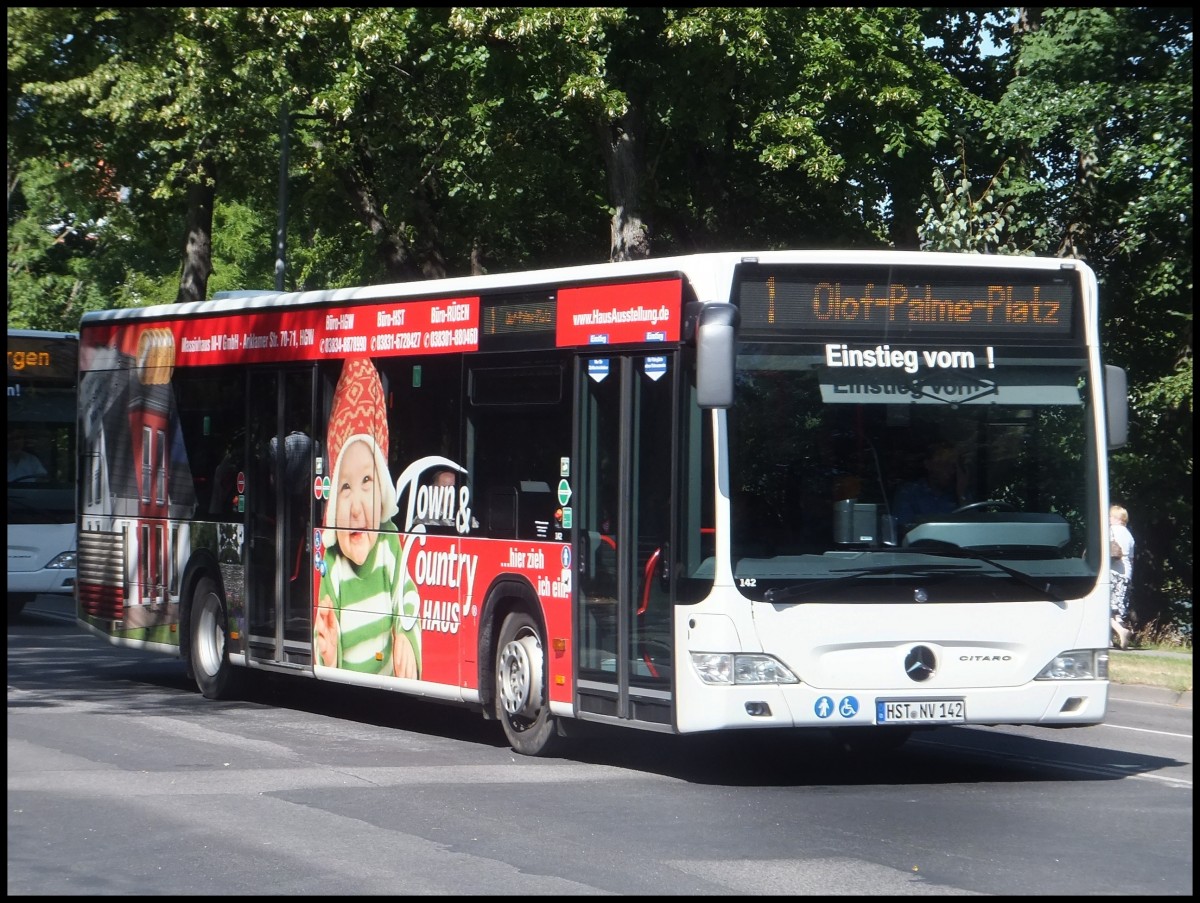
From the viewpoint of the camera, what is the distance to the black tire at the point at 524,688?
38.7ft

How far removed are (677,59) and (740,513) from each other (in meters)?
15.3

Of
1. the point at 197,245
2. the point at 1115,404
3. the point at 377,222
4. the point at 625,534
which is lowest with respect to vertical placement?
the point at 625,534

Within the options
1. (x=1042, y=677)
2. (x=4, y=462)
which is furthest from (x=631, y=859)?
(x=4, y=462)

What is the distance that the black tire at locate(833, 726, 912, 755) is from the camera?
12297 mm

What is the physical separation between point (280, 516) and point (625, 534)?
452 centimetres

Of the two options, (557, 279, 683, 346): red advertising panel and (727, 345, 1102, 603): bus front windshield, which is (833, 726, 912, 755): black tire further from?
(557, 279, 683, 346): red advertising panel

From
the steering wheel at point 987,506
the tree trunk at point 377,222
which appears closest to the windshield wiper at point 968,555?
the steering wheel at point 987,506

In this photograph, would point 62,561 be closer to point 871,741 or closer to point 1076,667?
point 871,741

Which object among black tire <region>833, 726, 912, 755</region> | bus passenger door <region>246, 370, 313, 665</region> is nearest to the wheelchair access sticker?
black tire <region>833, 726, 912, 755</region>

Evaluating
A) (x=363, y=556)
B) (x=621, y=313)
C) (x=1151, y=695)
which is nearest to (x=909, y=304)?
(x=621, y=313)

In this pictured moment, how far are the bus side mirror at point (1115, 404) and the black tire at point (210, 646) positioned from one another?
23.9ft

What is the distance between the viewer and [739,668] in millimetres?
10297

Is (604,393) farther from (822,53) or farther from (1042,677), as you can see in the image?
(822,53)

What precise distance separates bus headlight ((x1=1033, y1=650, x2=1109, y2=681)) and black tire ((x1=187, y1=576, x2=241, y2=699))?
22.7 feet
